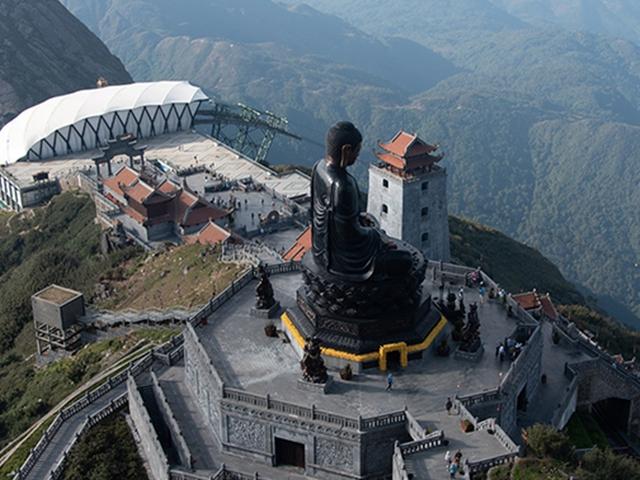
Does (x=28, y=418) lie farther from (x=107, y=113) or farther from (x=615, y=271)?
(x=615, y=271)

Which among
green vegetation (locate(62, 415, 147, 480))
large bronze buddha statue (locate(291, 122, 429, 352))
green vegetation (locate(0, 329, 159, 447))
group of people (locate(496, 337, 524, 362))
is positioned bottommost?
green vegetation (locate(0, 329, 159, 447))

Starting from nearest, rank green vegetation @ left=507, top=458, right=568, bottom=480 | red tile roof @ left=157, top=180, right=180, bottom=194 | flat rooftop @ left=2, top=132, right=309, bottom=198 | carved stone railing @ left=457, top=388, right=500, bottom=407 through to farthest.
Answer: green vegetation @ left=507, top=458, right=568, bottom=480 → carved stone railing @ left=457, top=388, right=500, bottom=407 → red tile roof @ left=157, top=180, right=180, bottom=194 → flat rooftop @ left=2, top=132, right=309, bottom=198

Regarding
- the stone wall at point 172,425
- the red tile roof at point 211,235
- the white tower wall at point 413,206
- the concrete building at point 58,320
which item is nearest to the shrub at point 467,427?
the stone wall at point 172,425

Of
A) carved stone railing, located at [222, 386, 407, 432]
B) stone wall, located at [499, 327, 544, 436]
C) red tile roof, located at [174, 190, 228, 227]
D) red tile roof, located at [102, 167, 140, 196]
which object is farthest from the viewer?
red tile roof, located at [102, 167, 140, 196]

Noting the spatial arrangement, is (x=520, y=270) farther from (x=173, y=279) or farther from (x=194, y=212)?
(x=173, y=279)

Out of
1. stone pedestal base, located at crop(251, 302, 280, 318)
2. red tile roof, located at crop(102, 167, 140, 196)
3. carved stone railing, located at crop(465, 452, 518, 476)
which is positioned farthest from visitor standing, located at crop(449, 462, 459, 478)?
red tile roof, located at crop(102, 167, 140, 196)

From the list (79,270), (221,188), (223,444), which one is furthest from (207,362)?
(221,188)

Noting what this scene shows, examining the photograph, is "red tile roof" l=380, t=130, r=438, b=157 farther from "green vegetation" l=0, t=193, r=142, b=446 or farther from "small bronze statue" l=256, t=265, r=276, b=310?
"small bronze statue" l=256, t=265, r=276, b=310

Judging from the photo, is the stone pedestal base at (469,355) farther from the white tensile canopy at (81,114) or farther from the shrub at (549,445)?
the white tensile canopy at (81,114)
